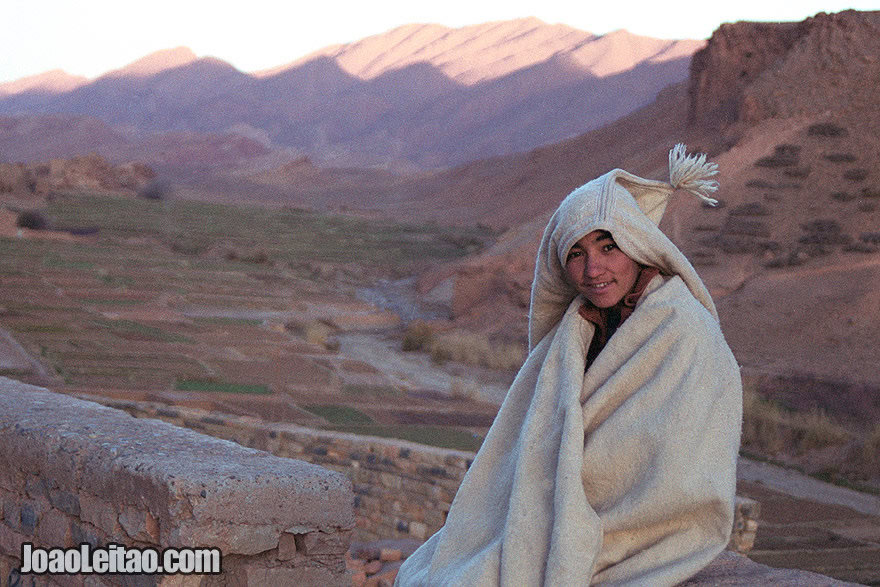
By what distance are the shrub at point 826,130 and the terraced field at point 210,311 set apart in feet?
28.9

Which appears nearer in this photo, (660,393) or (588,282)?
(660,393)

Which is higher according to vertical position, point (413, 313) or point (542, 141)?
point (542, 141)

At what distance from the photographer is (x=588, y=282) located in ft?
8.42

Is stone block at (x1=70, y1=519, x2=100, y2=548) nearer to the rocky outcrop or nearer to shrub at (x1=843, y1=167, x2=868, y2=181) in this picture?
shrub at (x1=843, y1=167, x2=868, y2=181)

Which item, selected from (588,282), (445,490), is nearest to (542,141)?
(445,490)

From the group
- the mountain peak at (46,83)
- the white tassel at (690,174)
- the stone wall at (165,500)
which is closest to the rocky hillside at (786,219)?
the stone wall at (165,500)

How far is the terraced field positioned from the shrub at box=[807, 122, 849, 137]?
882 centimetres

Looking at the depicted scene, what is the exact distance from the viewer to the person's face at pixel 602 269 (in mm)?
2543

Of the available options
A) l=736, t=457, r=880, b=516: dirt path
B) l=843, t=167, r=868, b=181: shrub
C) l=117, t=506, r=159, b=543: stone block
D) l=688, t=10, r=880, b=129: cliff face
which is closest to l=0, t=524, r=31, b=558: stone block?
l=117, t=506, r=159, b=543: stone block


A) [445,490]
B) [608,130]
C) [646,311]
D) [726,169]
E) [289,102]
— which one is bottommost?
[445,490]

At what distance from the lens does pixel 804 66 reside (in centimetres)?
1953

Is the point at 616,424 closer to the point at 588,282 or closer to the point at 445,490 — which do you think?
the point at 588,282

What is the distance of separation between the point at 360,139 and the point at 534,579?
8441 centimetres

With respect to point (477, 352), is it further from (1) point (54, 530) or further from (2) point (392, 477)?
(1) point (54, 530)
